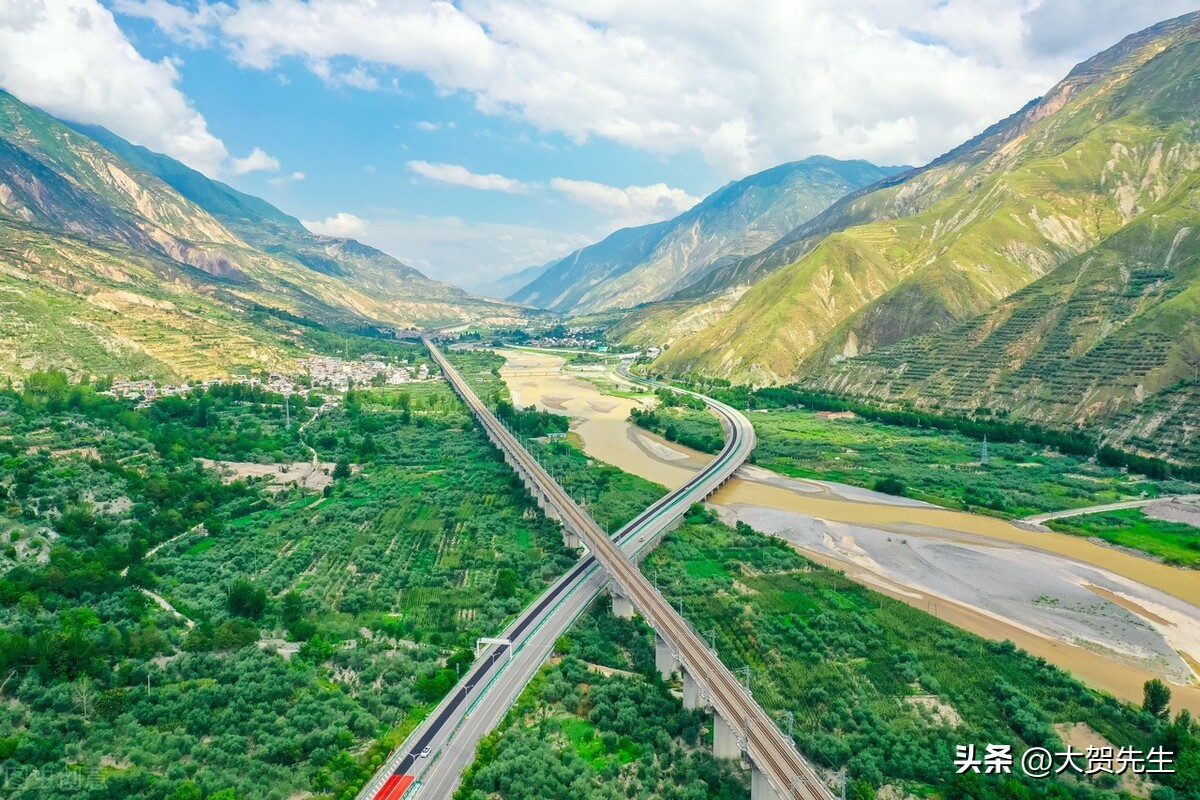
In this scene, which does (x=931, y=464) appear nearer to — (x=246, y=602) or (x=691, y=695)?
(x=691, y=695)

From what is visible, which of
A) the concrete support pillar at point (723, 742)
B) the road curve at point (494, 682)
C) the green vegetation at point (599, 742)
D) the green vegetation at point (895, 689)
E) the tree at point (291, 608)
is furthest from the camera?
the tree at point (291, 608)

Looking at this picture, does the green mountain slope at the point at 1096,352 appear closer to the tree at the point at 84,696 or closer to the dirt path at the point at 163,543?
the tree at the point at 84,696

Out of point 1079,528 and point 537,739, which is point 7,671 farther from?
point 1079,528

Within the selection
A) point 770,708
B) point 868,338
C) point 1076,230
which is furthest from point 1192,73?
point 770,708

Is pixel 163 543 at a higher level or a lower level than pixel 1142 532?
lower

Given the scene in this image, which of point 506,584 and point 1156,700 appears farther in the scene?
point 506,584

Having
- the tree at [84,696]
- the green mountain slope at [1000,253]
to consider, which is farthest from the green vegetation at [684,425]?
the tree at [84,696]

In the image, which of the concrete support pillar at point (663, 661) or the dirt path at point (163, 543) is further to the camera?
the dirt path at point (163, 543)

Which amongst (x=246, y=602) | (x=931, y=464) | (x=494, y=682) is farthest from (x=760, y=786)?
(x=931, y=464)
